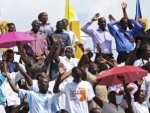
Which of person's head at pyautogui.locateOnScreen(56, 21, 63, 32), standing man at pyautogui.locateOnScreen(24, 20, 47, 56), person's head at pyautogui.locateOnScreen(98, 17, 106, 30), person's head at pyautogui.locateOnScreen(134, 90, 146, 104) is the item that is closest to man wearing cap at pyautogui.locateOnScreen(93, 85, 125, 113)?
person's head at pyautogui.locateOnScreen(134, 90, 146, 104)

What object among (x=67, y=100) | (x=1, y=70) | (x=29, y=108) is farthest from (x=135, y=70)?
(x=1, y=70)

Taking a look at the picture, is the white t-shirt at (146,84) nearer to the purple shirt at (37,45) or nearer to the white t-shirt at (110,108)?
the white t-shirt at (110,108)

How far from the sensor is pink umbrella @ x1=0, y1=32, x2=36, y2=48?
12.1 meters

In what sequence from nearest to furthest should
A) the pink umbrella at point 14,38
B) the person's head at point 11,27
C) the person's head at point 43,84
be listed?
the person's head at point 43,84 → the pink umbrella at point 14,38 → the person's head at point 11,27

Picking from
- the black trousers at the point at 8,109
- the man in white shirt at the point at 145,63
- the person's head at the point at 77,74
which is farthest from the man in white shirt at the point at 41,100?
the man in white shirt at the point at 145,63

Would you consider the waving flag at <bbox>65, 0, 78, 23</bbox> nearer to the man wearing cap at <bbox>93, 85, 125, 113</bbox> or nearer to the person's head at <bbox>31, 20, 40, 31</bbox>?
the person's head at <bbox>31, 20, 40, 31</bbox>

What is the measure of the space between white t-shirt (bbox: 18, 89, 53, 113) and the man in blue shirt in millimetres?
3848

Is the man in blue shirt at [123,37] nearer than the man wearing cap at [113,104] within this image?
No

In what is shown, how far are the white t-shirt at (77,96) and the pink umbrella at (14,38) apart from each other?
68.6 inches

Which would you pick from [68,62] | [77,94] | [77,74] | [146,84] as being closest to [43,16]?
[68,62]

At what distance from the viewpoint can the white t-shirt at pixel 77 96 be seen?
10898mm

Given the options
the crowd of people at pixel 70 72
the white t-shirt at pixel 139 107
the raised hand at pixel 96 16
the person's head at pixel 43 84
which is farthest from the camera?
the raised hand at pixel 96 16

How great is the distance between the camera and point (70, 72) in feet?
37.7

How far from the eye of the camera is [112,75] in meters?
11.5
